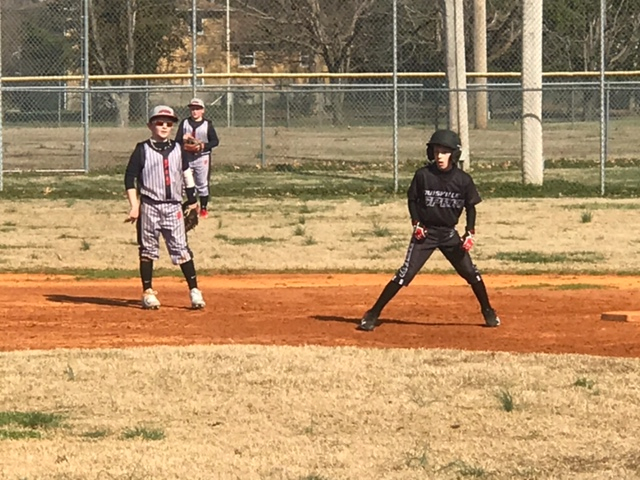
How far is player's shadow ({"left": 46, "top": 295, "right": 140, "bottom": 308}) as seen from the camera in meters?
13.5

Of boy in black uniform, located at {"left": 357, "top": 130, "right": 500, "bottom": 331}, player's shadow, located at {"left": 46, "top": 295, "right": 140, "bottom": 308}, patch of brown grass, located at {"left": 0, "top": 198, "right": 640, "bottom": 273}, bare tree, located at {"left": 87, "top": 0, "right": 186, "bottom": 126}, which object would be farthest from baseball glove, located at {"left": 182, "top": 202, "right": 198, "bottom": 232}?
bare tree, located at {"left": 87, "top": 0, "right": 186, "bottom": 126}

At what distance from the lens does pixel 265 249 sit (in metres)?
17.9

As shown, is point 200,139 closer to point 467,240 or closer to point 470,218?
point 470,218

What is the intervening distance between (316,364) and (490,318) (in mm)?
2288

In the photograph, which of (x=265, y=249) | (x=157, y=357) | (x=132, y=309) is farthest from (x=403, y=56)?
(x=157, y=357)

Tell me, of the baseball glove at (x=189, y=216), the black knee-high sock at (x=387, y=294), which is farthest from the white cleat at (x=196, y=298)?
the black knee-high sock at (x=387, y=294)

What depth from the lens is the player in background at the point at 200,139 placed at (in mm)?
19641

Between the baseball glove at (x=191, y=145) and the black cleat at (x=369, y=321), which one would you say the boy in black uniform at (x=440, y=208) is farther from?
the baseball glove at (x=191, y=145)

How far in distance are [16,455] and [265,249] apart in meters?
10.5

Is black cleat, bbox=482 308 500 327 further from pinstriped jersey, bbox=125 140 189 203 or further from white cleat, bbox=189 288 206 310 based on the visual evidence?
pinstriped jersey, bbox=125 140 189 203

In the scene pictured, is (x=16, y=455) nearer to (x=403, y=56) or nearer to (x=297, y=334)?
(x=297, y=334)

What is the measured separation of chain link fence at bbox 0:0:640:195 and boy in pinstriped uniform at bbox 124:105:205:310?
36.8ft

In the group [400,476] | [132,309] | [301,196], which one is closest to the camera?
[400,476]

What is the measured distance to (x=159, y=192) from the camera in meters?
12.5
